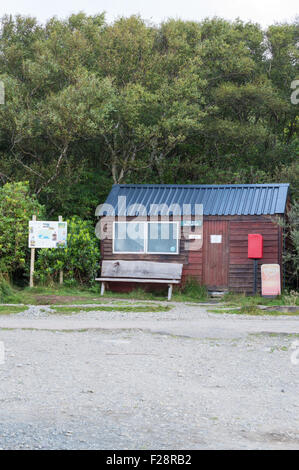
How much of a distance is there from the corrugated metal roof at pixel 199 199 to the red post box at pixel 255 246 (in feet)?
2.99

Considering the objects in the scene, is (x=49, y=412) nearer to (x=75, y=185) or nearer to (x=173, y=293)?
(x=173, y=293)

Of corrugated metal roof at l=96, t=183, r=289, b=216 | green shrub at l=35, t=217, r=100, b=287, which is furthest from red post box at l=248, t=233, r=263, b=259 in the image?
green shrub at l=35, t=217, r=100, b=287

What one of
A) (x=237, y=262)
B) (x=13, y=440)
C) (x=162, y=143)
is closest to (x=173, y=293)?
(x=237, y=262)

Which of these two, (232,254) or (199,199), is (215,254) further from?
(199,199)

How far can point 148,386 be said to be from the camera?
6.20 metres

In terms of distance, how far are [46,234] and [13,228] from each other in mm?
1231

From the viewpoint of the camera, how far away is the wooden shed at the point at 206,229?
19062mm

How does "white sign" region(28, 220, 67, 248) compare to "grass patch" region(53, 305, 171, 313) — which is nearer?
"grass patch" region(53, 305, 171, 313)

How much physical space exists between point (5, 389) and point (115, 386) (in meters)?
1.07

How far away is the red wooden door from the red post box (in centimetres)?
111

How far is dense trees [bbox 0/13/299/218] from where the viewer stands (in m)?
23.8

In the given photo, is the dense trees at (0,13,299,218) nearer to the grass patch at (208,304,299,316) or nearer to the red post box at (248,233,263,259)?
the red post box at (248,233,263,259)

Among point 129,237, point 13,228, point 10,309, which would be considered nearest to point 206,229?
point 129,237

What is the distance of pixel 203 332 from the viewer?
10383 millimetres
